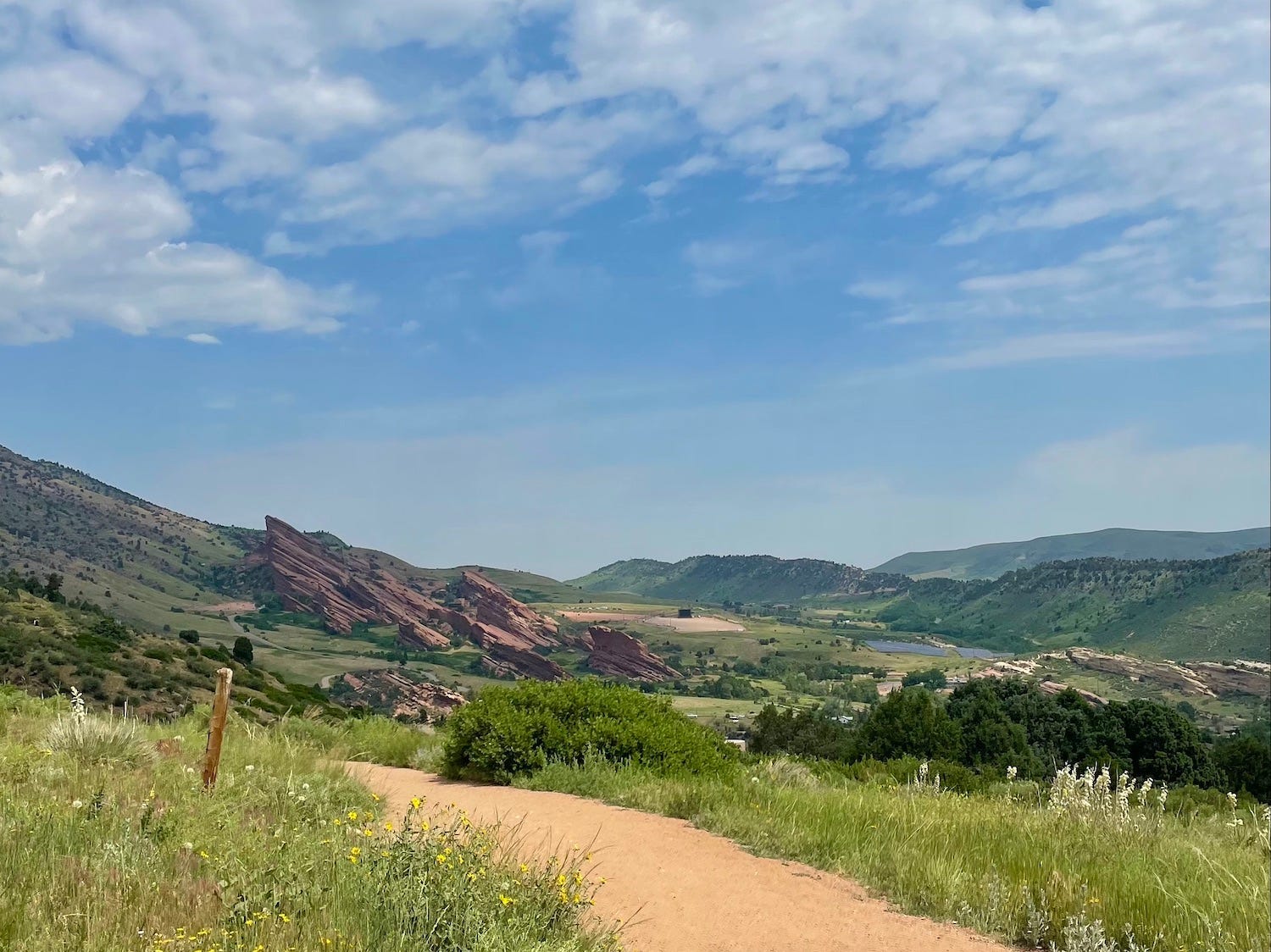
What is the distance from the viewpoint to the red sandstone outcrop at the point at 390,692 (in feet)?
313

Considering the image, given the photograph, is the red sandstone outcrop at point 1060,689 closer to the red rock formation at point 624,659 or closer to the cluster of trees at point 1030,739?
the cluster of trees at point 1030,739

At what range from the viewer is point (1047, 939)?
616 centimetres

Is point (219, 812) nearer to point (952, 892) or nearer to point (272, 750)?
point (272, 750)

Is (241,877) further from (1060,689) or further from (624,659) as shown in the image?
(624,659)

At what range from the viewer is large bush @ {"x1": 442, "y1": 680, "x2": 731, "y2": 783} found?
1154 cm

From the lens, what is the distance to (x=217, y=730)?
820cm

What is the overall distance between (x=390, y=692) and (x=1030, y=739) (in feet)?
248

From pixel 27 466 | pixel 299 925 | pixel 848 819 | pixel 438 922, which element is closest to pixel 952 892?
pixel 848 819

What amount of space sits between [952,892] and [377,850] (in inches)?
157

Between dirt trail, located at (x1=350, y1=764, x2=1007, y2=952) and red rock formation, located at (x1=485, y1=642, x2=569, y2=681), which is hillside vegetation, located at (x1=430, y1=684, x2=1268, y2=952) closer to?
dirt trail, located at (x1=350, y1=764, x2=1007, y2=952)

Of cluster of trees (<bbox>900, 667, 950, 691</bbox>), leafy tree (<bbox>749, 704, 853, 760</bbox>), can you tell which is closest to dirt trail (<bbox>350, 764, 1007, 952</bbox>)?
leafy tree (<bbox>749, 704, 853, 760</bbox>)

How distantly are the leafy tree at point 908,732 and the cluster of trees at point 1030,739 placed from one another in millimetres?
37

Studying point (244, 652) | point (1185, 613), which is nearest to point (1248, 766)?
point (244, 652)

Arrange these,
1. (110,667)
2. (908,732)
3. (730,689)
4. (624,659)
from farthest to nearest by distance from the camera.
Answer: (624,659), (730,689), (908,732), (110,667)
